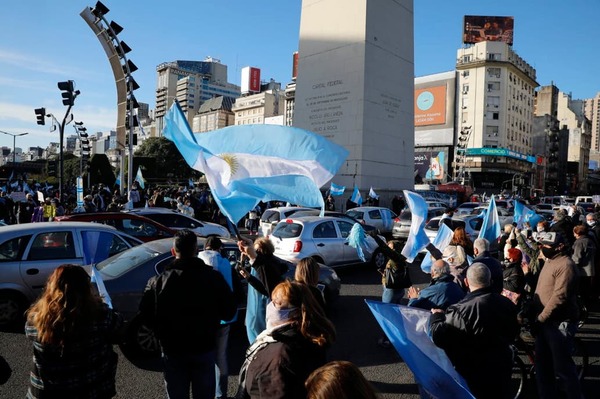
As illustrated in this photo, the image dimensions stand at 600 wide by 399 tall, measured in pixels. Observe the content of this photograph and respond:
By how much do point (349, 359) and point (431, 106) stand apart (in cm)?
7978

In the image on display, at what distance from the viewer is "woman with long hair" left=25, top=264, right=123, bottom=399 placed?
268 cm

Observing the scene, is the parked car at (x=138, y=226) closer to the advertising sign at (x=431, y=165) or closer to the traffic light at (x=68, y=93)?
the traffic light at (x=68, y=93)

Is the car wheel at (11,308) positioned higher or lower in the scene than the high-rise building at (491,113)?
lower

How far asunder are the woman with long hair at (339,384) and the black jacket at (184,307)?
2.00 meters

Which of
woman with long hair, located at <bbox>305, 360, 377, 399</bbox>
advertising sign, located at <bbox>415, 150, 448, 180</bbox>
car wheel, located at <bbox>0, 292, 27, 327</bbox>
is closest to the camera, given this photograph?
woman with long hair, located at <bbox>305, 360, 377, 399</bbox>

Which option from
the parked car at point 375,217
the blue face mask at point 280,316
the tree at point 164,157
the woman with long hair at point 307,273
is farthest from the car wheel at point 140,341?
the tree at point 164,157

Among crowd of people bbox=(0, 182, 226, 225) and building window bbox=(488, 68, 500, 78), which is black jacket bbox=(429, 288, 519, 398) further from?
building window bbox=(488, 68, 500, 78)

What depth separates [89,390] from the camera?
9.18ft

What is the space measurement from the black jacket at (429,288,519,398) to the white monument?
2761cm

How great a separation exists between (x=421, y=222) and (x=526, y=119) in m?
97.7

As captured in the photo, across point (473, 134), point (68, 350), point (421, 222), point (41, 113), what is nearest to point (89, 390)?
point (68, 350)

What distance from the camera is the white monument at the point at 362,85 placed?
30625 mm

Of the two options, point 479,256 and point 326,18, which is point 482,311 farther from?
point 326,18

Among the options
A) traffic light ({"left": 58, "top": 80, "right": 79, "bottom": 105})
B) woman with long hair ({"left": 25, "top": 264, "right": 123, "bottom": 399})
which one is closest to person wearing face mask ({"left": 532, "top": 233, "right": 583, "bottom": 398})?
woman with long hair ({"left": 25, "top": 264, "right": 123, "bottom": 399})
